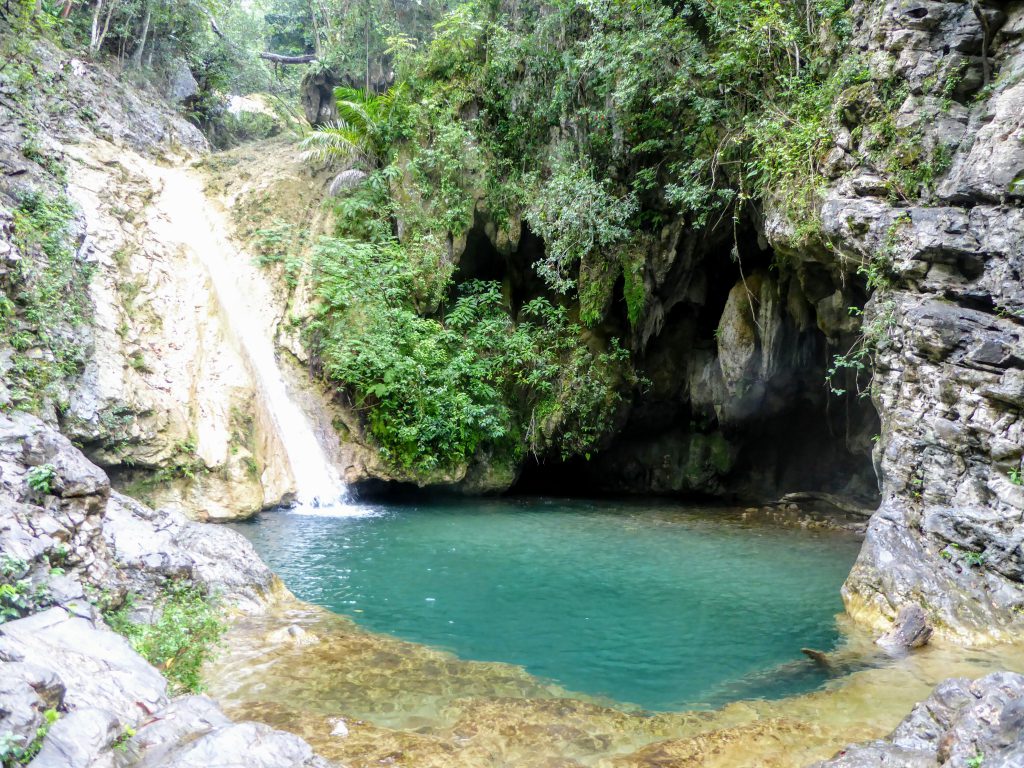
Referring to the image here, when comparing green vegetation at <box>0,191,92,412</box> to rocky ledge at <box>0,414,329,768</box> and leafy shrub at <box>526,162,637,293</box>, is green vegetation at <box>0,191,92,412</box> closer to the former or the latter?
rocky ledge at <box>0,414,329,768</box>

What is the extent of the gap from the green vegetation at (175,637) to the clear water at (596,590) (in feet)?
6.66

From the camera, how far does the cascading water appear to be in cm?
1303

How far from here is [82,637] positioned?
401 centimetres

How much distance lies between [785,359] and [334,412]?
9074 mm

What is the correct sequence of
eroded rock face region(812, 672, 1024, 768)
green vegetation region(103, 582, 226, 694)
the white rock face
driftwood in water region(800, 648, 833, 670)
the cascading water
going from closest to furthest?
1. eroded rock face region(812, 672, 1024, 768)
2. green vegetation region(103, 582, 226, 694)
3. driftwood in water region(800, 648, 833, 670)
4. the white rock face
5. the cascading water

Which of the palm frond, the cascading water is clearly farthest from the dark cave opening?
the palm frond

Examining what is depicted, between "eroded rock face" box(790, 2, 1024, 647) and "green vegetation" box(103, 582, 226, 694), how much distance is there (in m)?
6.57

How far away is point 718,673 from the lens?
6.33m

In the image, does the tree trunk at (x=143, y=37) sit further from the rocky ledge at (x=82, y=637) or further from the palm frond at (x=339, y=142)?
the rocky ledge at (x=82, y=637)

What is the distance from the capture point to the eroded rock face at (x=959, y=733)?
3.53 metres

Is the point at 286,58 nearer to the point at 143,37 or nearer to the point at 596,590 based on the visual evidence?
the point at 143,37

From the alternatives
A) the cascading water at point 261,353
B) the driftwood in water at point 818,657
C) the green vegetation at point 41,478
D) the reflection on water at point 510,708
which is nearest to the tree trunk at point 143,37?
the cascading water at point 261,353

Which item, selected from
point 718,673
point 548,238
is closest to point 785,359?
point 548,238

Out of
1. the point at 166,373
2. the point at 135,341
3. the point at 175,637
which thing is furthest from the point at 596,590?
the point at 135,341
